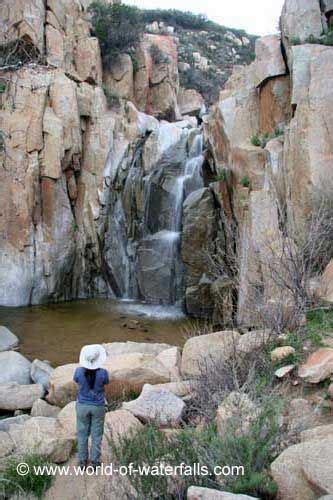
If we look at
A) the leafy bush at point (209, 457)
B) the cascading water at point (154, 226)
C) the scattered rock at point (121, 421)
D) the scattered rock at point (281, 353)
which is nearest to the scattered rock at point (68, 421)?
the scattered rock at point (121, 421)

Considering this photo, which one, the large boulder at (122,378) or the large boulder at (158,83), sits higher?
the large boulder at (158,83)

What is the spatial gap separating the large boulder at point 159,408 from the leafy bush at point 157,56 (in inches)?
913

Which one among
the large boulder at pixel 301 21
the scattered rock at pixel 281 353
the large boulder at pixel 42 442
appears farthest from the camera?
the large boulder at pixel 301 21

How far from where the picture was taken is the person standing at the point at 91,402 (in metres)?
4.97

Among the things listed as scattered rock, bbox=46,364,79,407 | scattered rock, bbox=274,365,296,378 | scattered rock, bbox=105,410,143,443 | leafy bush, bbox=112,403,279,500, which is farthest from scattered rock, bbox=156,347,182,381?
leafy bush, bbox=112,403,279,500

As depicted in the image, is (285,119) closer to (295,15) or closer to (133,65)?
(295,15)

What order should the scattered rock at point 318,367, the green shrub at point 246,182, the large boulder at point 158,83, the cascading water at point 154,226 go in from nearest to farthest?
the scattered rock at point 318,367 → the green shrub at point 246,182 → the cascading water at point 154,226 → the large boulder at point 158,83

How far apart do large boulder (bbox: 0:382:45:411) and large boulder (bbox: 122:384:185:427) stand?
2327 millimetres

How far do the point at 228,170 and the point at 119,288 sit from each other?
607 centimetres

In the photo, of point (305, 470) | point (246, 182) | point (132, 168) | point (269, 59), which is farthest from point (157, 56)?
point (305, 470)

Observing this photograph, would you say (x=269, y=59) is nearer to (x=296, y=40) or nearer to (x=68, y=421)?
(x=296, y=40)

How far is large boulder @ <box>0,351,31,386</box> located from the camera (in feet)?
30.1

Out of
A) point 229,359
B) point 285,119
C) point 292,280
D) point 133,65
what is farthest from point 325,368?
point 133,65

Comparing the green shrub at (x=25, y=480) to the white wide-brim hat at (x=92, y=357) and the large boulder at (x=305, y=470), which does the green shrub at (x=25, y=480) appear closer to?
the white wide-brim hat at (x=92, y=357)
